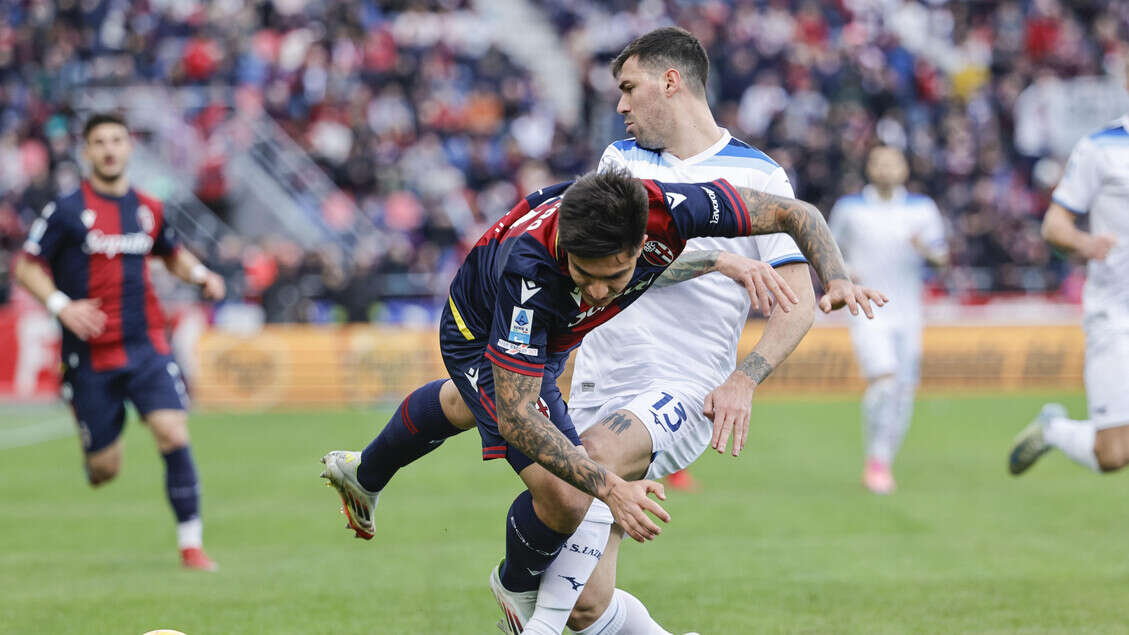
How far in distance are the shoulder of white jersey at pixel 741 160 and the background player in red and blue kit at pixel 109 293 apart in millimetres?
3988

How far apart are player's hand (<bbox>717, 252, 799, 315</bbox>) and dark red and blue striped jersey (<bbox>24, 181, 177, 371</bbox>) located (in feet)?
15.5

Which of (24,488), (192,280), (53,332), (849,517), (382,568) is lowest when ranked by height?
(53,332)

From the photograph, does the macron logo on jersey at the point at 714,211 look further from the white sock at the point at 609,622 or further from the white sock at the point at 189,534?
the white sock at the point at 189,534

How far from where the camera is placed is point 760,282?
474cm

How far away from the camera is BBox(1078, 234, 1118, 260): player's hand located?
21.4 feet

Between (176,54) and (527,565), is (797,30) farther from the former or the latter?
(527,565)

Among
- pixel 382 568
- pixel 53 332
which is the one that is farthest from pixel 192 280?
pixel 53 332

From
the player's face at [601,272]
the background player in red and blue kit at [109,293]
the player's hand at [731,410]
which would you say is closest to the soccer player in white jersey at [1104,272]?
the player's hand at [731,410]

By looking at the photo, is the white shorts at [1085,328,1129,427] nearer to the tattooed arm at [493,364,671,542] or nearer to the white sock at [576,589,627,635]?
the white sock at [576,589,627,635]

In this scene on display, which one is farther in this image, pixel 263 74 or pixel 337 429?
pixel 263 74

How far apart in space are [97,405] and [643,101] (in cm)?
452

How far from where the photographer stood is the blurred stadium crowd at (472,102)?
20688 millimetres

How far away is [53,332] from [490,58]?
385 inches

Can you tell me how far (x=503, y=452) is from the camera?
15.4 feet
